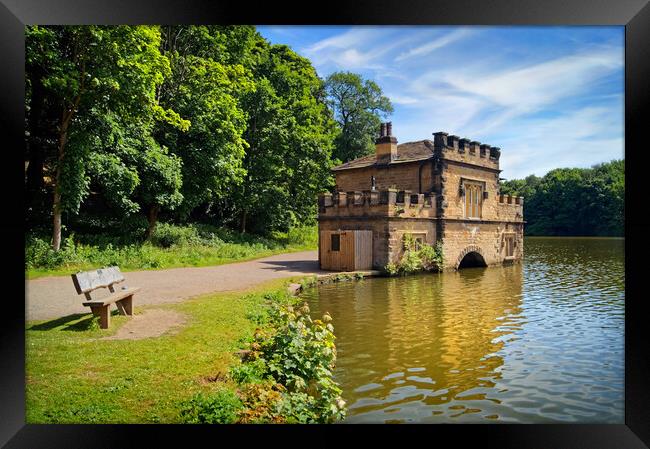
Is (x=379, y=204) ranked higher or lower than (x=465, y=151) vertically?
lower

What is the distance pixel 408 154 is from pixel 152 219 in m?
10.8

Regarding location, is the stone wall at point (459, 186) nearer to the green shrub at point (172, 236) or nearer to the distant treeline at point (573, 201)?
the distant treeline at point (573, 201)

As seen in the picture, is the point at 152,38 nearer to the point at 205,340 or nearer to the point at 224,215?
the point at 205,340

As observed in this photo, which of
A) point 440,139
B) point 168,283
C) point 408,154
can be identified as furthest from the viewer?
point 408,154

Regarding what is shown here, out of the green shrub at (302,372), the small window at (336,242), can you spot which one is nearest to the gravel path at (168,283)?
the small window at (336,242)

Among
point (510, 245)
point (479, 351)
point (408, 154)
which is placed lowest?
point (479, 351)

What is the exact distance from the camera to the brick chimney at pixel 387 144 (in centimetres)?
1977

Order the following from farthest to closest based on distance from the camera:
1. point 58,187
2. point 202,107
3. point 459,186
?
point 459,186, point 202,107, point 58,187

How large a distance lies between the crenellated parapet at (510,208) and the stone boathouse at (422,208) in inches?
1.9

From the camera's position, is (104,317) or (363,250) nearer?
(104,317)

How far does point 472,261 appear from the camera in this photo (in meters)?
20.8

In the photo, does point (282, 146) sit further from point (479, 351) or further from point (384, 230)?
point (479, 351)

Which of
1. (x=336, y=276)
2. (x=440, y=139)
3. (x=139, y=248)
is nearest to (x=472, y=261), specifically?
(x=440, y=139)

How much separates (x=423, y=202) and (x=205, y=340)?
1296cm
